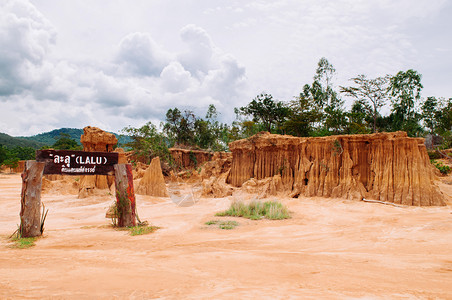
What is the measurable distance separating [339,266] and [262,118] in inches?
1266

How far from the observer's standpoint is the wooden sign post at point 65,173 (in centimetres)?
653

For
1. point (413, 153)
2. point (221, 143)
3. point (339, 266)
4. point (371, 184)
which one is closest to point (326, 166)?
point (371, 184)

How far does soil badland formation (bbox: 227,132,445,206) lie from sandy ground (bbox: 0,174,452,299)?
2.47 meters

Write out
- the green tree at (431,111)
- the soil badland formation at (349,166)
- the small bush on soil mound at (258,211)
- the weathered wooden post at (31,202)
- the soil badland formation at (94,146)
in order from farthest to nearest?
the green tree at (431,111) → the soil badland formation at (94,146) → the soil badland formation at (349,166) → the small bush on soil mound at (258,211) → the weathered wooden post at (31,202)

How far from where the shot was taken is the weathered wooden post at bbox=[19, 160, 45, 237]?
6430mm

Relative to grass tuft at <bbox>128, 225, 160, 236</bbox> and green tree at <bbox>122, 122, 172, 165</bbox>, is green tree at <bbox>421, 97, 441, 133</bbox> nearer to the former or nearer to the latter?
green tree at <bbox>122, 122, 172, 165</bbox>

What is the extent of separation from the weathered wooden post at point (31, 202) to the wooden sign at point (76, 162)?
10.6 inches

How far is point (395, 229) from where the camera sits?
23.4 feet

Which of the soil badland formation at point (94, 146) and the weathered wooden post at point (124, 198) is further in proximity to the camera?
the soil badland formation at point (94, 146)

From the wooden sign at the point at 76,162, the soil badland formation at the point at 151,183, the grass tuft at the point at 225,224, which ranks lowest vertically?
the grass tuft at the point at 225,224

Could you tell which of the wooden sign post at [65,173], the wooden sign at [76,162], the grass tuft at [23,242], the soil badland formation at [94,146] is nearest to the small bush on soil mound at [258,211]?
the wooden sign post at [65,173]

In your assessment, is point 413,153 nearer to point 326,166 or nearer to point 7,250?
point 326,166

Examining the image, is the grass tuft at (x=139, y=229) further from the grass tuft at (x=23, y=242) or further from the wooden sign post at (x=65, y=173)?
the grass tuft at (x=23, y=242)

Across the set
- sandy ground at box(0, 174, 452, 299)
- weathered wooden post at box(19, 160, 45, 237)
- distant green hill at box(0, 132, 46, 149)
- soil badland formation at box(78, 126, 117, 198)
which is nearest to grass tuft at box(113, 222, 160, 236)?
sandy ground at box(0, 174, 452, 299)
